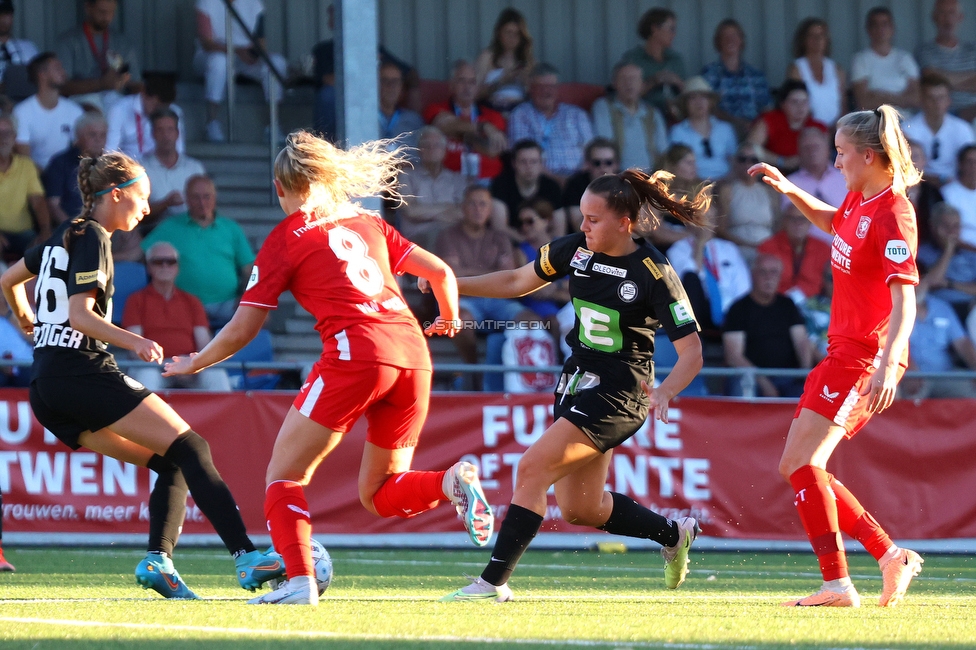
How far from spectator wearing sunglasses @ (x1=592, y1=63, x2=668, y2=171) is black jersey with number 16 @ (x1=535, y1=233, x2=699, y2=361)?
22.5 feet

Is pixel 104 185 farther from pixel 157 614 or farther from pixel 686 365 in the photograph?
pixel 686 365

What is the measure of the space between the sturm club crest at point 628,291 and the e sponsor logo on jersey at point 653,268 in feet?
0.29

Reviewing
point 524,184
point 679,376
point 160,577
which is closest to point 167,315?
point 524,184

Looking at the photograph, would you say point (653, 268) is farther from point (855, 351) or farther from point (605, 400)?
point (855, 351)

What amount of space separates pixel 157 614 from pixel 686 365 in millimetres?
2337

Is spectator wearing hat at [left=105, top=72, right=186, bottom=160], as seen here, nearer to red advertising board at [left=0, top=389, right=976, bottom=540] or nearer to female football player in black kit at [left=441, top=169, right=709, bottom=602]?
red advertising board at [left=0, top=389, right=976, bottom=540]

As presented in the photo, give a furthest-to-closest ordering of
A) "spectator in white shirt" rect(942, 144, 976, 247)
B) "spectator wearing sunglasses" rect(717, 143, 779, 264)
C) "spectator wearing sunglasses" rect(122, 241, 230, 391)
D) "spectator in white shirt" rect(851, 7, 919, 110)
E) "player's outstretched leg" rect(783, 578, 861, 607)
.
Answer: "spectator in white shirt" rect(851, 7, 919, 110) → "spectator in white shirt" rect(942, 144, 976, 247) → "spectator wearing sunglasses" rect(717, 143, 779, 264) → "spectator wearing sunglasses" rect(122, 241, 230, 391) → "player's outstretched leg" rect(783, 578, 861, 607)

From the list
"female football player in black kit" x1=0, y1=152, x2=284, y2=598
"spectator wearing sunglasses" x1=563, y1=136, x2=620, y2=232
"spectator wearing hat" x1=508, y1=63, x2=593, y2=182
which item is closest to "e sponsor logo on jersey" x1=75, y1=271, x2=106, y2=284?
"female football player in black kit" x1=0, y1=152, x2=284, y2=598

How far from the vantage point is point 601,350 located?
5805mm

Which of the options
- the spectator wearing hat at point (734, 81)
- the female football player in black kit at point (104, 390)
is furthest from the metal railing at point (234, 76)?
the female football player in black kit at point (104, 390)

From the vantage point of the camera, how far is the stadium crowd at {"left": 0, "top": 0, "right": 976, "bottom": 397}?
35.4 ft

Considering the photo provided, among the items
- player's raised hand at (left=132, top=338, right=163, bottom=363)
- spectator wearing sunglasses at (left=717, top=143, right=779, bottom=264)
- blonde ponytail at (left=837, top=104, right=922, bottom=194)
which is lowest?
player's raised hand at (left=132, top=338, right=163, bottom=363)

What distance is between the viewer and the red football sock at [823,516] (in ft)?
18.4

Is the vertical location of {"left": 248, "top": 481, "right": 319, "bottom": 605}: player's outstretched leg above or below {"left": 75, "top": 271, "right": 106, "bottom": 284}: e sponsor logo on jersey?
below
